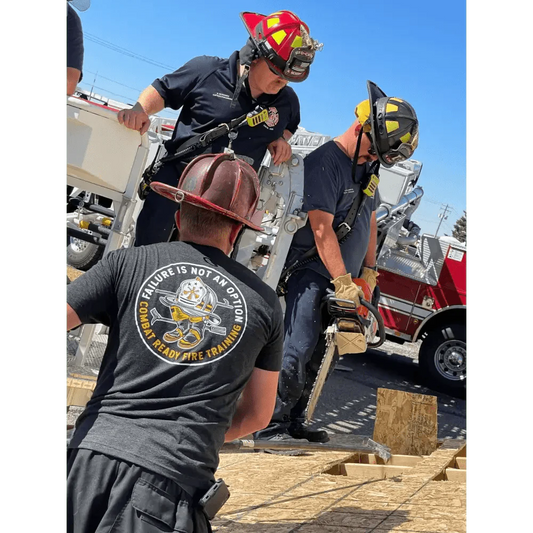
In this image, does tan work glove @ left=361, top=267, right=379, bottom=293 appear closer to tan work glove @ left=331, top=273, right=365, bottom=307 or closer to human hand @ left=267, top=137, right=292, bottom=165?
tan work glove @ left=331, top=273, right=365, bottom=307

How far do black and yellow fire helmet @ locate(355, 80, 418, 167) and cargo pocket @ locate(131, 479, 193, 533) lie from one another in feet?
11.1

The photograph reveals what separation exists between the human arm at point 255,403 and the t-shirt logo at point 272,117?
2554mm

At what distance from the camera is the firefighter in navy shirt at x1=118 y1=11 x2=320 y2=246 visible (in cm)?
426

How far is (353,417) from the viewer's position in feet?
24.6

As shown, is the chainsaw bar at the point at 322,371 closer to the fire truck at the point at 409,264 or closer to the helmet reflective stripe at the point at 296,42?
the helmet reflective stripe at the point at 296,42

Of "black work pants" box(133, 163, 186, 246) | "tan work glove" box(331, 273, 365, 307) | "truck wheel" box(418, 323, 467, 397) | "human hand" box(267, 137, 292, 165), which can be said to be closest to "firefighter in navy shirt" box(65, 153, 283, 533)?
"black work pants" box(133, 163, 186, 246)

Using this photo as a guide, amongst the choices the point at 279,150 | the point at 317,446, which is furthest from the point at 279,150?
the point at 317,446

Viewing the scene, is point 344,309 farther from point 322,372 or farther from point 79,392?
point 79,392

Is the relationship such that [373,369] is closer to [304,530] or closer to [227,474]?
[227,474]

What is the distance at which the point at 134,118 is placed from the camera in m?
4.23

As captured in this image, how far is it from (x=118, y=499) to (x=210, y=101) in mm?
2995

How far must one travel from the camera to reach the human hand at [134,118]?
420cm
